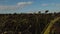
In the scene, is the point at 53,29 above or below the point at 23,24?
Answer: above

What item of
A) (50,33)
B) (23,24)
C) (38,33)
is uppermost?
(50,33)

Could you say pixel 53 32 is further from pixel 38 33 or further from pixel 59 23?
pixel 38 33

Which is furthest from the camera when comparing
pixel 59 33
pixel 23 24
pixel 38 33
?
pixel 23 24

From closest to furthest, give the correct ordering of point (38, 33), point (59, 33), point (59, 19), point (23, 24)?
point (59, 33), point (59, 19), point (38, 33), point (23, 24)

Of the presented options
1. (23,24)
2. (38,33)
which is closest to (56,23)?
(38,33)

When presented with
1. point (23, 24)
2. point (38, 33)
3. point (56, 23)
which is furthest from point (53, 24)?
point (23, 24)

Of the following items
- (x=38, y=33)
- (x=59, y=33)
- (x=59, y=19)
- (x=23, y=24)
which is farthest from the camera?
(x=23, y=24)

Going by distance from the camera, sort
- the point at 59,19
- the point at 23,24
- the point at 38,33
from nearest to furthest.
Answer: the point at 59,19 < the point at 38,33 < the point at 23,24

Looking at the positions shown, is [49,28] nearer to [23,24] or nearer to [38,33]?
[38,33]

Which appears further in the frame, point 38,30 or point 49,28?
point 38,30
